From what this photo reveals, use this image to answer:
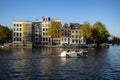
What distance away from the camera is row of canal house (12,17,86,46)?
168 m

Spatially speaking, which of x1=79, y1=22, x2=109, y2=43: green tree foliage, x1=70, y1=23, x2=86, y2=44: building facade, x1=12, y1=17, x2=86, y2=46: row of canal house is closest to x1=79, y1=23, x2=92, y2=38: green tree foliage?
x1=79, y1=22, x2=109, y2=43: green tree foliage

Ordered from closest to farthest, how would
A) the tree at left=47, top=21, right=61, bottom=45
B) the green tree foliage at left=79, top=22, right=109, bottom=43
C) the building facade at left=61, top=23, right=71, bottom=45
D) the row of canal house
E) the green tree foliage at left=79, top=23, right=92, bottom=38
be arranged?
1. the tree at left=47, top=21, right=61, bottom=45
2. the green tree foliage at left=79, top=23, right=92, bottom=38
3. the green tree foliage at left=79, top=22, right=109, bottom=43
4. the row of canal house
5. the building facade at left=61, top=23, right=71, bottom=45

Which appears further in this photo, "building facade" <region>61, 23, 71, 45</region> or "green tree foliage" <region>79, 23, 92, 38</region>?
"building facade" <region>61, 23, 71, 45</region>

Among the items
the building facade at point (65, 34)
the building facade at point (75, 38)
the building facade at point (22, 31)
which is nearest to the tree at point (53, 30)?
the building facade at point (65, 34)

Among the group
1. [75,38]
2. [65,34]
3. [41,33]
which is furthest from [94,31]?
[41,33]

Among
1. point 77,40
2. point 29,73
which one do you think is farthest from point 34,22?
point 29,73

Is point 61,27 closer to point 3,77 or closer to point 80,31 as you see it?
point 80,31

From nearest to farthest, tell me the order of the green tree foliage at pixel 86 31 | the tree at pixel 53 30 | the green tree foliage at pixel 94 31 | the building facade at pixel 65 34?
the tree at pixel 53 30
the green tree foliage at pixel 86 31
the green tree foliage at pixel 94 31
the building facade at pixel 65 34

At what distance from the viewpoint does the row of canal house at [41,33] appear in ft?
550

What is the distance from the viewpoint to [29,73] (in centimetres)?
4569

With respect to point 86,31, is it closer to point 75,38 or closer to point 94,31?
point 94,31

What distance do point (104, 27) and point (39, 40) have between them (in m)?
47.4

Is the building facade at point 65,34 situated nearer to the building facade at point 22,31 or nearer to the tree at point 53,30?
the tree at point 53,30

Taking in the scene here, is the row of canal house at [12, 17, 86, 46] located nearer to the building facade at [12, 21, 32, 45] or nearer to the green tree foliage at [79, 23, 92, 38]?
the building facade at [12, 21, 32, 45]
